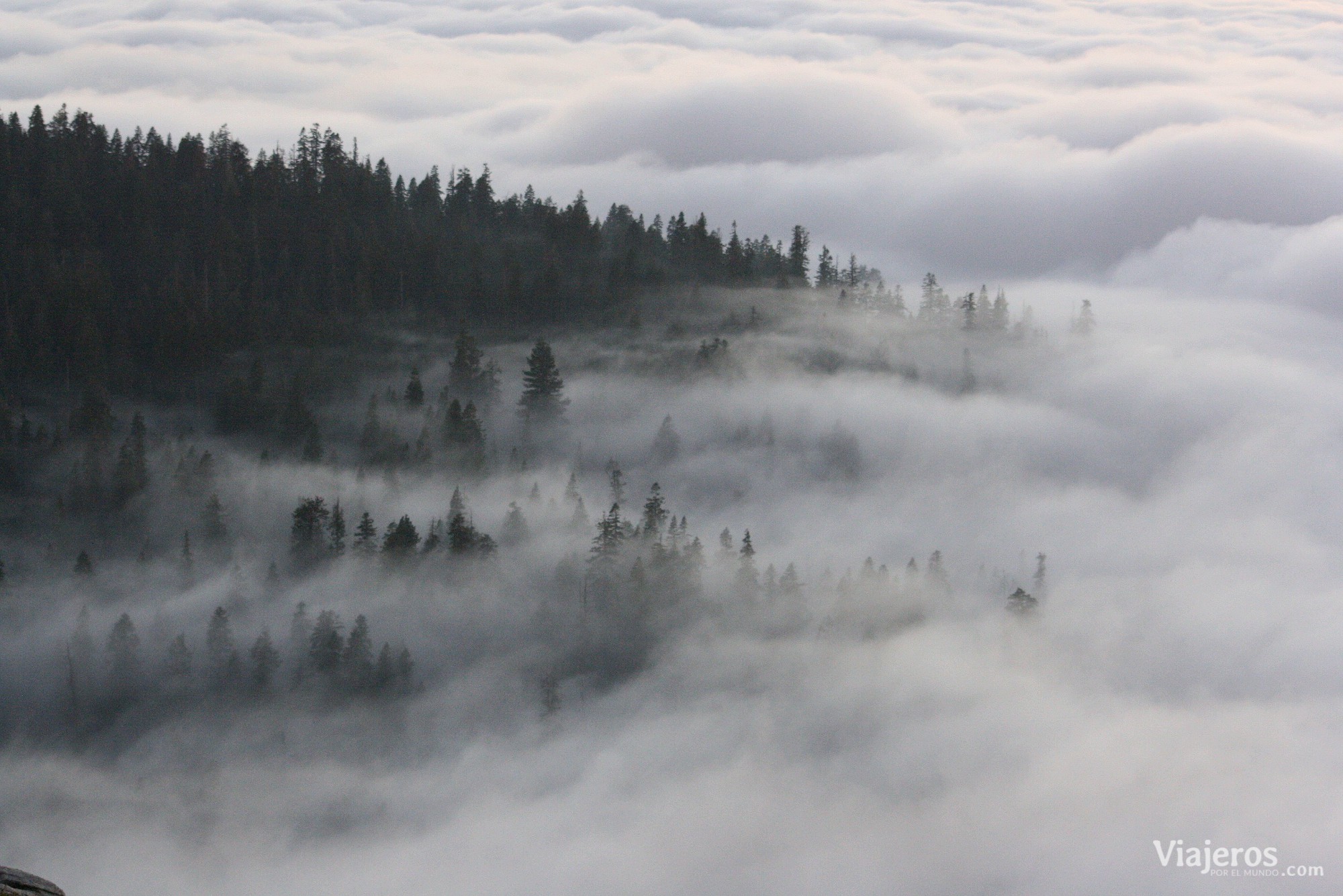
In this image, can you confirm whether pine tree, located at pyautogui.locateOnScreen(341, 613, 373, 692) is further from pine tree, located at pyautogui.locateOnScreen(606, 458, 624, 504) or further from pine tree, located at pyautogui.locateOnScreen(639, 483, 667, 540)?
pine tree, located at pyautogui.locateOnScreen(606, 458, 624, 504)

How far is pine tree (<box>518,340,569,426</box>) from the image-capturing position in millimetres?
179875

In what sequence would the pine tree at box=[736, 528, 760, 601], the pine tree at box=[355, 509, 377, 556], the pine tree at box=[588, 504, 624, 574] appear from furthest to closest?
1. the pine tree at box=[736, 528, 760, 601]
2. the pine tree at box=[588, 504, 624, 574]
3. the pine tree at box=[355, 509, 377, 556]

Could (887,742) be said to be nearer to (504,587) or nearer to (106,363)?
(504,587)

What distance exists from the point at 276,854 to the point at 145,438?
51871 mm

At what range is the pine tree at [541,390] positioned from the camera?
180 m

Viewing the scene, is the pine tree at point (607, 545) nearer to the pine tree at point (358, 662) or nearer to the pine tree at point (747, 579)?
the pine tree at point (747, 579)

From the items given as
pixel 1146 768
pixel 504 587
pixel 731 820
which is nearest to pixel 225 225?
pixel 504 587

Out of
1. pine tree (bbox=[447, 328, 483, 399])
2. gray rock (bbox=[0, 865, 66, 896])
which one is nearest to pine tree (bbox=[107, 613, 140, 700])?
pine tree (bbox=[447, 328, 483, 399])

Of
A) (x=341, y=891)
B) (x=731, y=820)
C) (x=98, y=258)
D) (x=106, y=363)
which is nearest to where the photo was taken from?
(x=341, y=891)

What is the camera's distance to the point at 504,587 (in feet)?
507

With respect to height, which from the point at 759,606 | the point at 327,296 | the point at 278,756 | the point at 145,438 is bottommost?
the point at 278,756

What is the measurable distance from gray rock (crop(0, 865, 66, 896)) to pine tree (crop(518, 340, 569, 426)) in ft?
449

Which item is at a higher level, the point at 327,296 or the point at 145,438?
the point at 327,296

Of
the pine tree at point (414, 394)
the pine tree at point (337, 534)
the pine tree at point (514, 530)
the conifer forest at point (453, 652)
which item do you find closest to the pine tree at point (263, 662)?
the conifer forest at point (453, 652)
